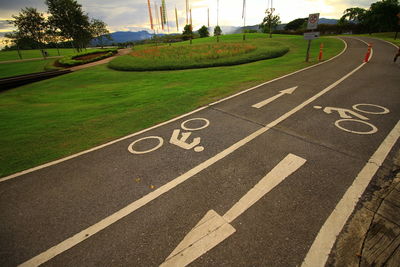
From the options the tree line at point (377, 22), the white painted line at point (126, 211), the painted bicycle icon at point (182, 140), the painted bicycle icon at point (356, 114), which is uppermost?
the tree line at point (377, 22)

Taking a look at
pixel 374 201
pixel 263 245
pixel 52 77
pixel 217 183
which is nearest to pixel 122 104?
pixel 217 183

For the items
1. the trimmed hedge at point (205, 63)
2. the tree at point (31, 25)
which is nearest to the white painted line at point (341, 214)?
the trimmed hedge at point (205, 63)

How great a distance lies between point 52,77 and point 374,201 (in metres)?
24.4

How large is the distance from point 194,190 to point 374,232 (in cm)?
248

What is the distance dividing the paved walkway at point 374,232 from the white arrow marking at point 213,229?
108cm

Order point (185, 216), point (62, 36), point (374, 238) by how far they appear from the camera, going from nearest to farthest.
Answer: point (374, 238) → point (185, 216) → point (62, 36)

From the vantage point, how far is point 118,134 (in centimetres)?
543

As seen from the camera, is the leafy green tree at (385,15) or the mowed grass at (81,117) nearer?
the mowed grass at (81,117)

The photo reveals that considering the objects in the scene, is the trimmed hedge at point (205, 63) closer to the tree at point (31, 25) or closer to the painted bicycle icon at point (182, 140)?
the painted bicycle icon at point (182, 140)

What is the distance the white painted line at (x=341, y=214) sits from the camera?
2096 mm

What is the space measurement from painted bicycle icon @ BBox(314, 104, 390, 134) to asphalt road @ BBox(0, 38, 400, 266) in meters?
0.03

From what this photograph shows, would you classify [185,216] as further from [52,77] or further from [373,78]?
[52,77]

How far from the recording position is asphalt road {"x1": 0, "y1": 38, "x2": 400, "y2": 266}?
2301mm

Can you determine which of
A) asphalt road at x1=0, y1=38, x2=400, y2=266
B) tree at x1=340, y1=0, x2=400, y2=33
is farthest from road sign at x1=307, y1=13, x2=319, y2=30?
tree at x1=340, y1=0, x2=400, y2=33
